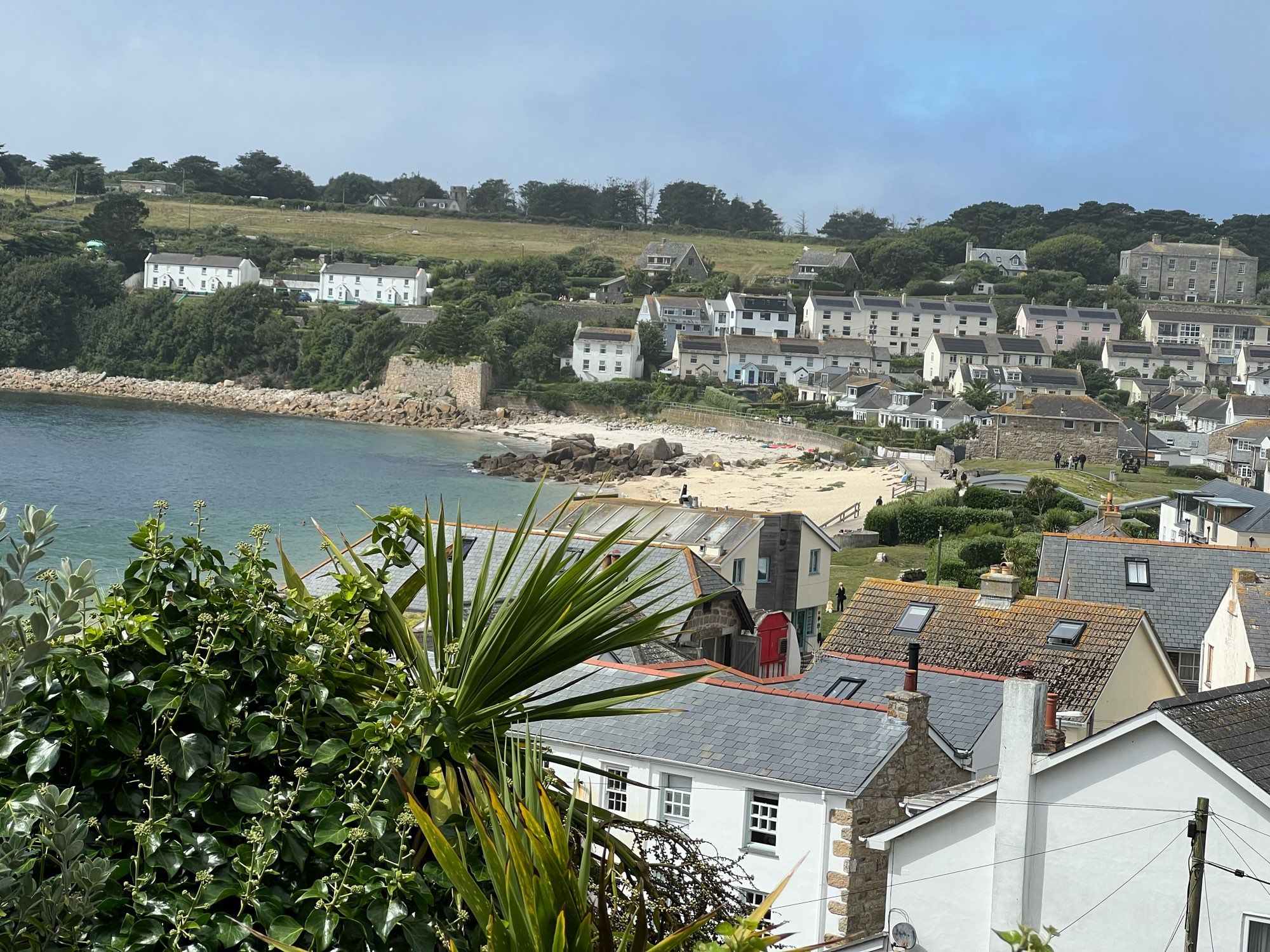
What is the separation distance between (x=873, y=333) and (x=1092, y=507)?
66110mm

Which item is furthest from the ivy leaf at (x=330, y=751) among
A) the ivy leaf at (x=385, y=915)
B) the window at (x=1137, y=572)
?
the window at (x=1137, y=572)

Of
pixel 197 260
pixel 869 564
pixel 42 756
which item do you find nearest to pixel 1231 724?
pixel 42 756

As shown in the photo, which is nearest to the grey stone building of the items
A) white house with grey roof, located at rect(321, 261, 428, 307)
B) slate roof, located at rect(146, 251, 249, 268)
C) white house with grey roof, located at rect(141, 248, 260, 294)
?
white house with grey roof, located at rect(321, 261, 428, 307)

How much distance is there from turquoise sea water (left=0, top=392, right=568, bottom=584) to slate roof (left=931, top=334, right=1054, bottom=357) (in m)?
33.7

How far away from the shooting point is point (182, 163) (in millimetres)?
164500

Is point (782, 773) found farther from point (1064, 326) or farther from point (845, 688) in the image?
point (1064, 326)

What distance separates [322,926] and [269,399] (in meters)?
103

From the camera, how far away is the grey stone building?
131 m

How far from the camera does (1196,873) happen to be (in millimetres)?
8898

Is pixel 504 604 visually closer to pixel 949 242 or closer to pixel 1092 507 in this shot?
pixel 1092 507


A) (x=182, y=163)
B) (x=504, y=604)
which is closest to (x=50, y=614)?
(x=504, y=604)

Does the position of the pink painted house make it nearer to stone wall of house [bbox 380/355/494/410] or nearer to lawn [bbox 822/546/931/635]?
stone wall of house [bbox 380/355/494/410]

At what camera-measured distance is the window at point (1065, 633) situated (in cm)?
1703

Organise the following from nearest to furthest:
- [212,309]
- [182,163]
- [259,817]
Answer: [259,817]
[212,309]
[182,163]
